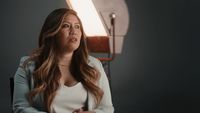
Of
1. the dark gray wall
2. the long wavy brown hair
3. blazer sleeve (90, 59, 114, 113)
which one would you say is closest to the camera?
the long wavy brown hair

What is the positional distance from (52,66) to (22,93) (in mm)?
174

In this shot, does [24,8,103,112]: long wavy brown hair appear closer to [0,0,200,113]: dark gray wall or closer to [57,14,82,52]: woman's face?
[57,14,82,52]: woman's face

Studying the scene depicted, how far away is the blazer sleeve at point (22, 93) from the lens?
159cm

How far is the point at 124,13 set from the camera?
9.14 ft

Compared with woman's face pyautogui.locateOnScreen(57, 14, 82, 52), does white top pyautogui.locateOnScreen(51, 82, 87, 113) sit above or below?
below

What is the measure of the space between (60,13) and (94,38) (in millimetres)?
847

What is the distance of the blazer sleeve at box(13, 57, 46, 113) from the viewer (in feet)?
5.22

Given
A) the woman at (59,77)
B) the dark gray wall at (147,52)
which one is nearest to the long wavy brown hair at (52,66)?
the woman at (59,77)

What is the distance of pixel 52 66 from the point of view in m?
1.64

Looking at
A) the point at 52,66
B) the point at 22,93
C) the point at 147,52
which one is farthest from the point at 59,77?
the point at 147,52

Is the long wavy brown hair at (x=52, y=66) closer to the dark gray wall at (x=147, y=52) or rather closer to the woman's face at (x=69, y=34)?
the woman's face at (x=69, y=34)

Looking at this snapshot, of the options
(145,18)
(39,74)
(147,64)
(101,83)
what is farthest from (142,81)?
(39,74)

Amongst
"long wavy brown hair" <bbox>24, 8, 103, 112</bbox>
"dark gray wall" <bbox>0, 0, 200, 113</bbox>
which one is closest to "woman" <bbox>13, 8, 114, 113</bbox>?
"long wavy brown hair" <bbox>24, 8, 103, 112</bbox>

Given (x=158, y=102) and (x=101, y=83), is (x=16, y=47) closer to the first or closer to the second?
(x=158, y=102)
